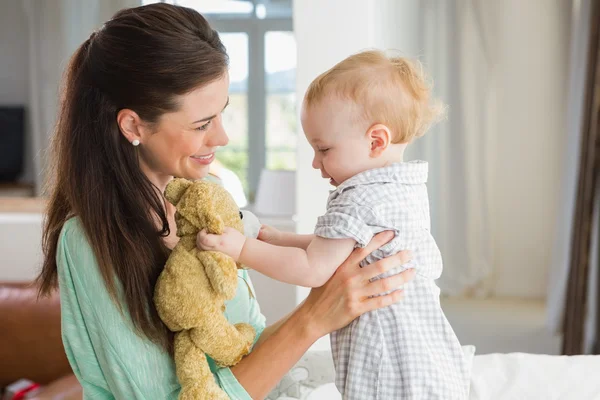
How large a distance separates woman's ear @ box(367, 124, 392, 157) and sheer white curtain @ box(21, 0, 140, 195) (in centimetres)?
433

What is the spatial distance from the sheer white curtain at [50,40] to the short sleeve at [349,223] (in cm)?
441

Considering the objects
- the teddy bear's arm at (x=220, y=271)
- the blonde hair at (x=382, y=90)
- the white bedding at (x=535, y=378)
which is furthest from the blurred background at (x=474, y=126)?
the teddy bear's arm at (x=220, y=271)

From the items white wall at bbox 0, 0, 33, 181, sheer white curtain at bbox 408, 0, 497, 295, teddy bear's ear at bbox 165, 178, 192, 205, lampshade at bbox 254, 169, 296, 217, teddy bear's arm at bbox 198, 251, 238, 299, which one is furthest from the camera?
white wall at bbox 0, 0, 33, 181

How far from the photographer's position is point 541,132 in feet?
16.5

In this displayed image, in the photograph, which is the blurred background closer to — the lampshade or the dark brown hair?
the lampshade

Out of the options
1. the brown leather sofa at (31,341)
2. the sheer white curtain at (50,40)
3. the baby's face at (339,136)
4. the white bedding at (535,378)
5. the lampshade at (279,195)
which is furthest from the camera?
the sheer white curtain at (50,40)

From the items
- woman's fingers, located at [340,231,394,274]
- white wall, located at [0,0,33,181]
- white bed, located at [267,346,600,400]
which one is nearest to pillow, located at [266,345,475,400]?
white bed, located at [267,346,600,400]

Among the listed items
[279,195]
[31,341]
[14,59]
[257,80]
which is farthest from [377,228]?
[14,59]

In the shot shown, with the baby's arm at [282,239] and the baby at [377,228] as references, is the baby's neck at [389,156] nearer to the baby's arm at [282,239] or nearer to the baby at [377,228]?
the baby at [377,228]

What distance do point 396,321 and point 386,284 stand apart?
69 millimetres

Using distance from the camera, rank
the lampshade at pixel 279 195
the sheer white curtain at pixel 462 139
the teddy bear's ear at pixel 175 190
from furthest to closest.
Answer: the sheer white curtain at pixel 462 139 < the lampshade at pixel 279 195 < the teddy bear's ear at pixel 175 190

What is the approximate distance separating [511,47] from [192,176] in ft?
13.6

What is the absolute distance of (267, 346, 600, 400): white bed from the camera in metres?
1.67

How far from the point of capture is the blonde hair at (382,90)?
1296 mm
